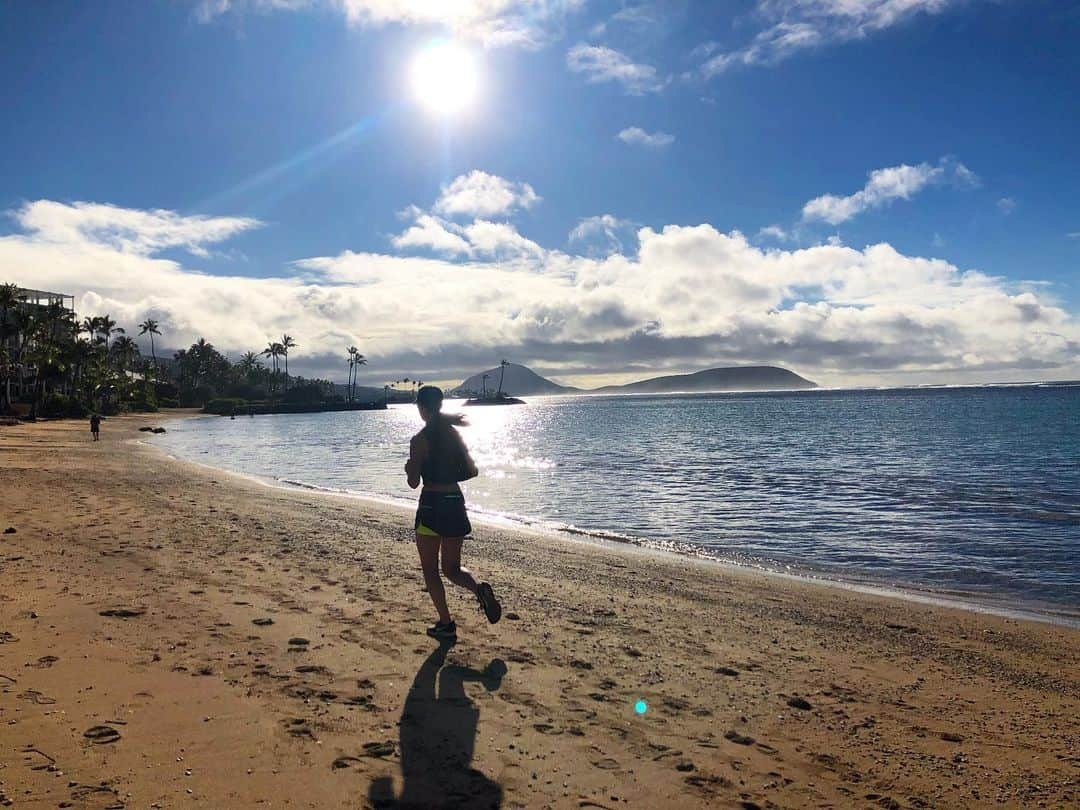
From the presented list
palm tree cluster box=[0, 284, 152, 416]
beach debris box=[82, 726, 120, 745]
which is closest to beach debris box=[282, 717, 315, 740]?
beach debris box=[82, 726, 120, 745]

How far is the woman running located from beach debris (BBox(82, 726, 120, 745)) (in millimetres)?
2613

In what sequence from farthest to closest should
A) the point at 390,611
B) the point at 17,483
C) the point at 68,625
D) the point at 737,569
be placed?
1. the point at 17,483
2. the point at 737,569
3. the point at 390,611
4. the point at 68,625

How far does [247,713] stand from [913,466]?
32819 millimetres

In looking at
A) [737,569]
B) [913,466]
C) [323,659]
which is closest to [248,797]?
[323,659]

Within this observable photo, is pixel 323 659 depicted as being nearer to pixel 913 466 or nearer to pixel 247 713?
pixel 247 713

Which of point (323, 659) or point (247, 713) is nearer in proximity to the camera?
point (247, 713)

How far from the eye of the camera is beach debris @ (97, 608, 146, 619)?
6.63 meters

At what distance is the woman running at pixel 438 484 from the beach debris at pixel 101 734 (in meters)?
2.61

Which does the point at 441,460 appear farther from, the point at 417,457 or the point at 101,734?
the point at 101,734

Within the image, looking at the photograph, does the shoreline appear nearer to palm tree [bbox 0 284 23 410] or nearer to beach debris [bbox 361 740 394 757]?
beach debris [bbox 361 740 394 757]

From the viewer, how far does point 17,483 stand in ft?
59.7

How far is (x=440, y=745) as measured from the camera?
14.3 feet

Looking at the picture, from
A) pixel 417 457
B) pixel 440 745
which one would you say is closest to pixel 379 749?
pixel 440 745

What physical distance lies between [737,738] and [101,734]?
13.4ft
